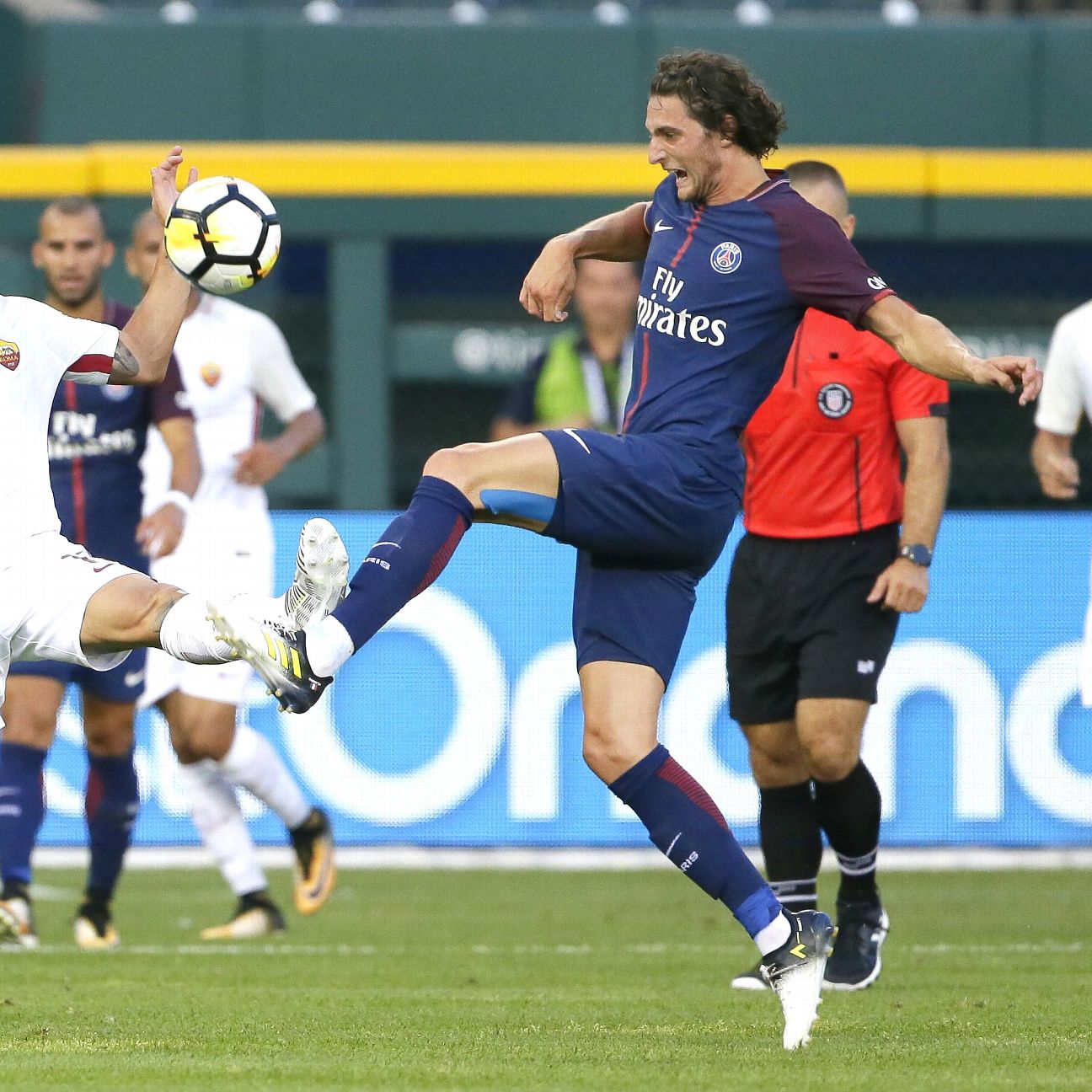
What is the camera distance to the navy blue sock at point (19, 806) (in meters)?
7.54

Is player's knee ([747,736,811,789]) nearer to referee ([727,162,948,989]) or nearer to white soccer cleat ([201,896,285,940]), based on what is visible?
referee ([727,162,948,989])

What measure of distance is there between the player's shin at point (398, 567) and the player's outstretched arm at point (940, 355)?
1054mm

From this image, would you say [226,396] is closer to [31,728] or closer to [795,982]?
[31,728]

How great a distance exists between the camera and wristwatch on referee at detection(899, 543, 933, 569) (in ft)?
20.9

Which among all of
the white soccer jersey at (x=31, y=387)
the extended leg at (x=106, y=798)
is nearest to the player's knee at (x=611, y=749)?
the white soccer jersey at (x=31, y=387)

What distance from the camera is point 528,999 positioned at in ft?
19.6

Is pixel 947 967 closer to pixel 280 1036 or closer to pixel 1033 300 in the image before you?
pixel 280 1036

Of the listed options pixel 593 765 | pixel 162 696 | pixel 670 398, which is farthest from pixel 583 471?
pixel 162 696

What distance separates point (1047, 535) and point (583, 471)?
6.07 metres

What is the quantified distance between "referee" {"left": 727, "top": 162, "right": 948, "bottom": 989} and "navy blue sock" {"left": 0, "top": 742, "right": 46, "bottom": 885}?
258 cm

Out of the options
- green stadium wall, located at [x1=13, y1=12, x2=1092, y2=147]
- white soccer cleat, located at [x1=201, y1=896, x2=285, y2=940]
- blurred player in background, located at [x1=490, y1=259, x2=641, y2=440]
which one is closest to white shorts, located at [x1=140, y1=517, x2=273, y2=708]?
white soccer cleat, located at [x1=201, y1=896, x2=285, y2=940]

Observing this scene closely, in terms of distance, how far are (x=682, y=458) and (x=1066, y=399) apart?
2.69 m

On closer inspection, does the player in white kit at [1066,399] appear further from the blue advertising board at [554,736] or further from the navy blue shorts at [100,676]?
the navy blue shorts at [100,676]

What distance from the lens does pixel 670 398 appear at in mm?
5176
